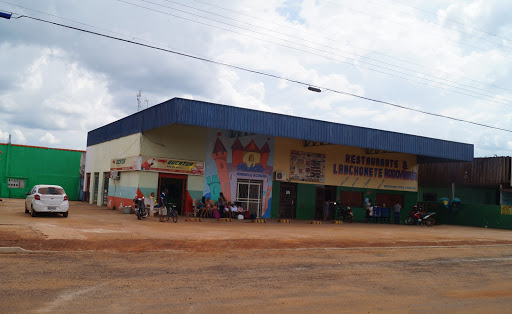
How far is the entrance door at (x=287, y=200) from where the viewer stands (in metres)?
29.4

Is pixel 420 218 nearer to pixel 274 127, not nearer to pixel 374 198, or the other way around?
pixel 374 198

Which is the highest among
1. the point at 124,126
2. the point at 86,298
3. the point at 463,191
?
the point at 124,126

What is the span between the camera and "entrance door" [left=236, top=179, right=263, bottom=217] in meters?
27.6

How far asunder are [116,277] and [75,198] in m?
35.1

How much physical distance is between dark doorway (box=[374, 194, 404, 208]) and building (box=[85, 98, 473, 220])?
81mm

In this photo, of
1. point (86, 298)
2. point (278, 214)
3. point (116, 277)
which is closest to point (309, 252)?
point (116, 277)

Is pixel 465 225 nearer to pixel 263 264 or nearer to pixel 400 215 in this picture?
pixel 400 215

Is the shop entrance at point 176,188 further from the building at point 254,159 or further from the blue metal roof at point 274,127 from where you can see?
the blue metal roof at point 274,127

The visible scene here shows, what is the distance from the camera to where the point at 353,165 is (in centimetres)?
3247

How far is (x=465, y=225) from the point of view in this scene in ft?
108

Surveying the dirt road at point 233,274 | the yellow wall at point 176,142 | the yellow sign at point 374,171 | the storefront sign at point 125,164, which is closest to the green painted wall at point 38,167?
the storefront sign at point 125,164

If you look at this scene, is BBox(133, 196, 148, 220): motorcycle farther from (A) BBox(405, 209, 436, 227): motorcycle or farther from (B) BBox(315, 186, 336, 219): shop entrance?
(A) BBox(405, 209, 436, 227): motorcycle

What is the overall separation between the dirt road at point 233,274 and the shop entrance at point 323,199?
14.1 m

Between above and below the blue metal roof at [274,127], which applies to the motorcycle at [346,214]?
below
